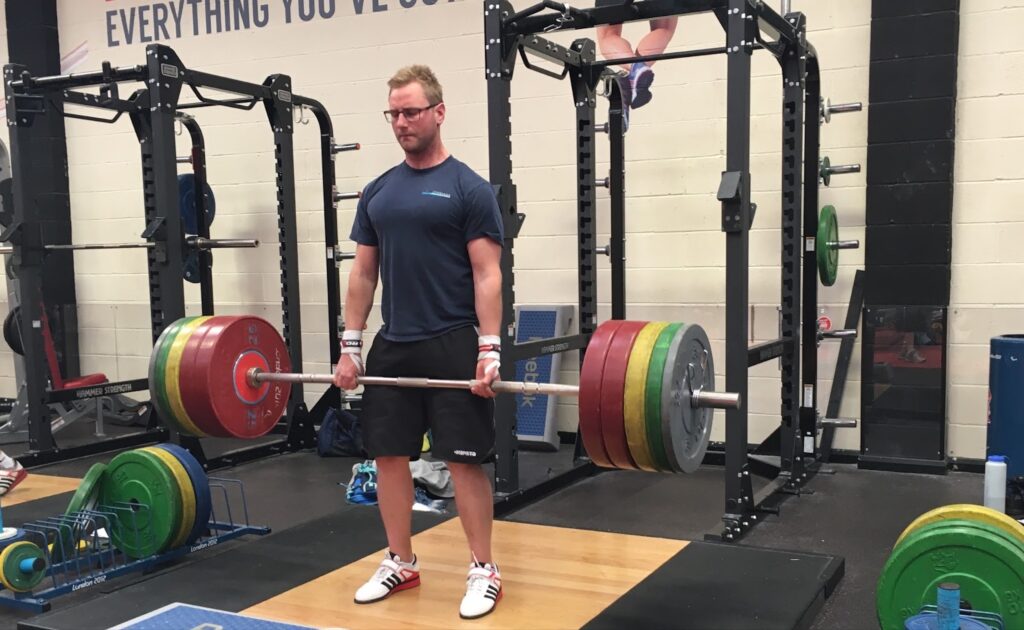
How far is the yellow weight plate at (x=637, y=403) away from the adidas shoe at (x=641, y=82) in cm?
284

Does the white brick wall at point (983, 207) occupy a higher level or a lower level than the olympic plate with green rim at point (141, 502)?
higher

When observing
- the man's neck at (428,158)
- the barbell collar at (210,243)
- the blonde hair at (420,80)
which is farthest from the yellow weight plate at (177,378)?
the barbell collar at (210,243)

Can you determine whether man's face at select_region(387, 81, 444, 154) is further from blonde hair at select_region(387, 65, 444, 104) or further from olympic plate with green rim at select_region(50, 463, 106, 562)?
olympic plate with green rim at select_region(50, 463, 106, 562)

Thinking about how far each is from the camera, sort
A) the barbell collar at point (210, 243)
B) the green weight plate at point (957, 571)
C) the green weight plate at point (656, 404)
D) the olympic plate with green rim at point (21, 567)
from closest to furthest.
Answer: the green weight plate at point (957, 571)
the green weight plate at point (656, 404)
the olympic plate with green rim at point (21, 567)
the barbell collar at point (210, 243)

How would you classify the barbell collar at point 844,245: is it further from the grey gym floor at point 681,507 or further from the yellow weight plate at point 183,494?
the yellow weight plate at point 183,494

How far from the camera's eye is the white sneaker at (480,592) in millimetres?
2484

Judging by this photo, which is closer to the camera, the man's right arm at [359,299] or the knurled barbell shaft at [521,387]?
the knurled barbell shaft at [521,387]

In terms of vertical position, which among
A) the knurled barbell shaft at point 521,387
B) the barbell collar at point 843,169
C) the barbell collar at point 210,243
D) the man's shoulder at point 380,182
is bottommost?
the knurled barbell shaft at point 521,387

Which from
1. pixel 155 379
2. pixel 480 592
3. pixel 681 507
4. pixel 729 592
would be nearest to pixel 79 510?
pixel 155 379

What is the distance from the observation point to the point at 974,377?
4328 mm

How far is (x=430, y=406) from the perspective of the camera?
253 centimetres

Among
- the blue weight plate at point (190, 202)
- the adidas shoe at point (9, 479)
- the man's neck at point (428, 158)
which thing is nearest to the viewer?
the man's neck at point (428, 158)

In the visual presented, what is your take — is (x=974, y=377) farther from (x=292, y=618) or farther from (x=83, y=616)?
(x=83, y=616)

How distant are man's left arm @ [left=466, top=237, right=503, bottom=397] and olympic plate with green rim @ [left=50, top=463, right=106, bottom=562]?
1488 mm
